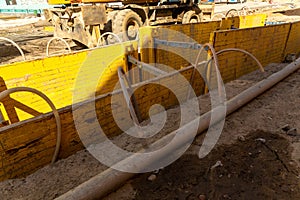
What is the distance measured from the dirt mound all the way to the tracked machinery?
5422mm

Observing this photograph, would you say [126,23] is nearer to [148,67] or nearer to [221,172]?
[148,67]

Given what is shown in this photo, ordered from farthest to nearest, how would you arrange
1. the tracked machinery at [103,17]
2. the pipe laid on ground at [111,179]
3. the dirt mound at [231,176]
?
the tracked machinery at [103,17] → the dirt mound at [231,176] → the pipe laid on ground at [111,179]

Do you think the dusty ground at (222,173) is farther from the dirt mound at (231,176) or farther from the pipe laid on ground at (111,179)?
the pipe laid on ground at (111,179)

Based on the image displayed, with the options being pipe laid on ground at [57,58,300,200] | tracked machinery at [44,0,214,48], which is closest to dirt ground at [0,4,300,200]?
pipe laid on ground at [57,58,300,200]

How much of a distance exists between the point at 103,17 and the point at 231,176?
21.1 feet

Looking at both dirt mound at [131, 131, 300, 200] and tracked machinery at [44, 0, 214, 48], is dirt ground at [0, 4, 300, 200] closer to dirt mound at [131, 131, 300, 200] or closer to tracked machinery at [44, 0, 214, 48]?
dirt mound at [131, 131, 300, 200]

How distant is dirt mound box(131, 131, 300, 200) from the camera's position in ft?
6.07

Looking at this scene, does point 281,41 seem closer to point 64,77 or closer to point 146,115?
point 146,115

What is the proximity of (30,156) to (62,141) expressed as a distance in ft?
1.16

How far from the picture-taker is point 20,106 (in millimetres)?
3418

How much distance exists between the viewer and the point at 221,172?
6.81 feet

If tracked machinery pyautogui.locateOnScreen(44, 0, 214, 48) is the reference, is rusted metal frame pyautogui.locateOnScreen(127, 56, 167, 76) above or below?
below

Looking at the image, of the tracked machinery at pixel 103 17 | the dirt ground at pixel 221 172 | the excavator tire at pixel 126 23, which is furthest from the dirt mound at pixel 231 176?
the excavator tire at pixel 126 23

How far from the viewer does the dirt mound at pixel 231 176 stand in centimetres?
185
